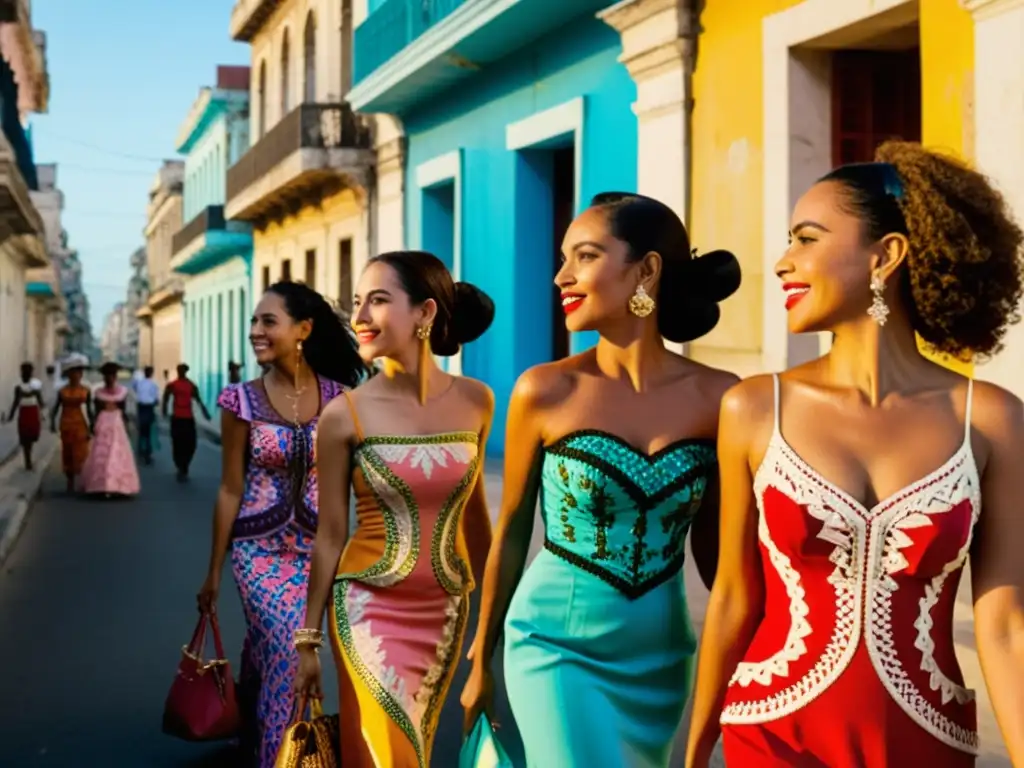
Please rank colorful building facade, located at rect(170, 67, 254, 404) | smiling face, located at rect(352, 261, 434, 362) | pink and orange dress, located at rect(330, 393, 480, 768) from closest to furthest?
pink and orange dress, located at rect(330, 393, 480, 768) → smiling face, located at rect(352, 261, 434, 362) → colorful building facade, located at rect(170, 67, 254, 404)

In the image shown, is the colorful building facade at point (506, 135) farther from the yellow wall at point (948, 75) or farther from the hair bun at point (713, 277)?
the hair bun at point (713, 277)

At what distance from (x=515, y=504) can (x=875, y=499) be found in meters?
1.04

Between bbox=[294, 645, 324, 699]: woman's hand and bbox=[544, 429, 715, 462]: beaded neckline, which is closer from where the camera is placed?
bbox=[544, 429, 715, 462]: beaded neckline

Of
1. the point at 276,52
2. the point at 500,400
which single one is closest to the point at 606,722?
the point at 500,400

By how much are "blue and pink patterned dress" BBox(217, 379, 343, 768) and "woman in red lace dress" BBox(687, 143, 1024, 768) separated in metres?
2.58

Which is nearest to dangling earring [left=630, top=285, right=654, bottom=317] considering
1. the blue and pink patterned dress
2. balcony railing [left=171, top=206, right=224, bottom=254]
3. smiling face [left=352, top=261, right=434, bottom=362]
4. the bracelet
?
smiling face [left=352, top=261, right=434, bottom=362]

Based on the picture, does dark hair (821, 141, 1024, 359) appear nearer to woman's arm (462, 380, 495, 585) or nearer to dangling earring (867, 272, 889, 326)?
dangling earring (867, 272, 889, 326)

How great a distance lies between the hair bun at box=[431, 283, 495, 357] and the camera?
4305mm

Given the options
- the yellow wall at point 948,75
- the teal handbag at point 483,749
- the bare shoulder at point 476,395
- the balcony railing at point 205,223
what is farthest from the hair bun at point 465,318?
the balcony railing at point 205,223

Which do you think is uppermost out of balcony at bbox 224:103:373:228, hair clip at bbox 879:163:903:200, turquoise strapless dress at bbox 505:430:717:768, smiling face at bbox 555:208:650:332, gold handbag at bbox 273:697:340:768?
balcony at bbox 224:103:373:228

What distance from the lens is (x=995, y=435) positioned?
234cm

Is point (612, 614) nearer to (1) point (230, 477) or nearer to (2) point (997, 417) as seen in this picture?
(2) point (997, 417)

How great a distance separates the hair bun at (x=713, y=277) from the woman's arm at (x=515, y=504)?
371 mm

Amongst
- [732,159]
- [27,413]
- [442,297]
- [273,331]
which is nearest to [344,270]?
[27,413]
